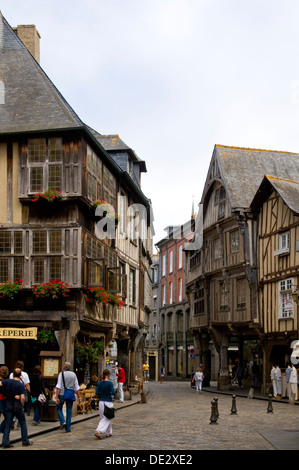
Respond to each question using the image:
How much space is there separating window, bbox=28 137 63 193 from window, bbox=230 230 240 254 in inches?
535

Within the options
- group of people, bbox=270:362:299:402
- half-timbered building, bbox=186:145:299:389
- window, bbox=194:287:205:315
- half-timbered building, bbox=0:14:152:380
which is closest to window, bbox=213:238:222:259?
half-timbered building, bbox=186:145:299:389

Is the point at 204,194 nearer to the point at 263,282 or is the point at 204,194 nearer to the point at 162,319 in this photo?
the point at 263,282

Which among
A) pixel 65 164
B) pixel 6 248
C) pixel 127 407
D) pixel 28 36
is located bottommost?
pixel 127 407

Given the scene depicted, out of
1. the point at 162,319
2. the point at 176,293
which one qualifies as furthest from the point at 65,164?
the point at 162,319

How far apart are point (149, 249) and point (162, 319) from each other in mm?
26501

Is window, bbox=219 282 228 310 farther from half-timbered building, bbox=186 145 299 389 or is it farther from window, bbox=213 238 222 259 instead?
window, bbox=213 238 222 259

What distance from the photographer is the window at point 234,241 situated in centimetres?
3155

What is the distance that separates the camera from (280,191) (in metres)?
27.3

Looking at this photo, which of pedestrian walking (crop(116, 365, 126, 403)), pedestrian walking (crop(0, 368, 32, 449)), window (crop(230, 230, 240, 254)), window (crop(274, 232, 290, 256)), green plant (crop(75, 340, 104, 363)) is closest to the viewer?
pedestrian walking (crop(0, 368, 32, 449))

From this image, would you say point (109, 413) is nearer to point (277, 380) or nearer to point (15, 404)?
point (15, 404)

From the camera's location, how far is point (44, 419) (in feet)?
52.9

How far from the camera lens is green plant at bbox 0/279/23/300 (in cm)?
1883

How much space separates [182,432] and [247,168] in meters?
21.2
